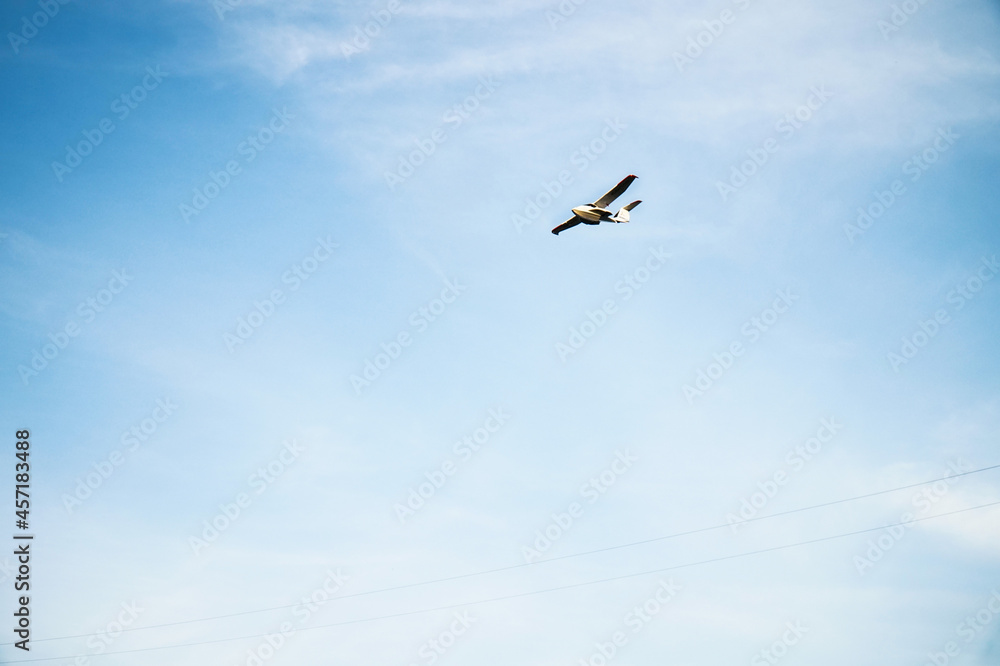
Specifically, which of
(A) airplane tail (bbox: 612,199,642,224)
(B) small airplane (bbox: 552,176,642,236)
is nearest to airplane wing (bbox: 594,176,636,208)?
(B) small airplane (bbox: 552,176,642,236)

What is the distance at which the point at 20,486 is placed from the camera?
38000 mm

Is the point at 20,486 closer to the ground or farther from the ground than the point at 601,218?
farther from the ground

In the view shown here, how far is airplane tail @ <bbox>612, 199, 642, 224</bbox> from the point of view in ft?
149

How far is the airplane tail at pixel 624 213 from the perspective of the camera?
149 ft

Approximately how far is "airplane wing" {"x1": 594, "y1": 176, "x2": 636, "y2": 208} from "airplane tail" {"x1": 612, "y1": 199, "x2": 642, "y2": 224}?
2231 millimetres

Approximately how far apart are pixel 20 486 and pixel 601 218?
123 feet

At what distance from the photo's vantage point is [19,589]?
3928 cm

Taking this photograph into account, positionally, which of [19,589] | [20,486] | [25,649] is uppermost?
[20,486]

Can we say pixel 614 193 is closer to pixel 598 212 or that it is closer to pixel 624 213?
pixel 598 212

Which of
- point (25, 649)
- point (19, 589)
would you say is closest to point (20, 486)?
point (19, 589)

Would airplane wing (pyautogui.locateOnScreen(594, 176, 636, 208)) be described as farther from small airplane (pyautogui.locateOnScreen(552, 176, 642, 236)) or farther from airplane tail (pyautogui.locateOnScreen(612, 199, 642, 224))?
airplane tail (pyautogui.locateOnScreen(612, 199, 642, 224))

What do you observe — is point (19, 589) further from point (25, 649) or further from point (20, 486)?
point (20, 486)

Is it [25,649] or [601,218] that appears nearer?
[25,649]

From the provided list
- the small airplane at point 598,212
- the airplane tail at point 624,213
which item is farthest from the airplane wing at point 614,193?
the airplane tail at point 624,213
